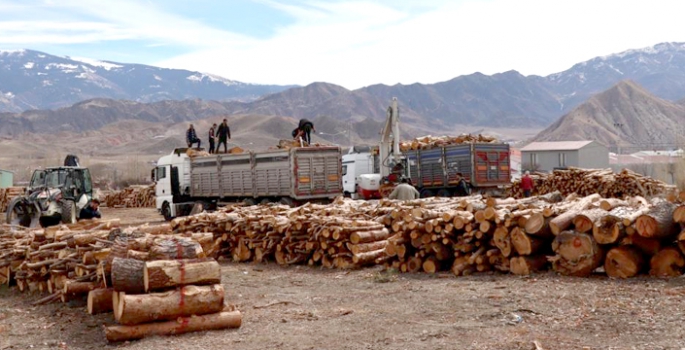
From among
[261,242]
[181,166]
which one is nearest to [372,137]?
[181,166]

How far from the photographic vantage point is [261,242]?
52.9ft

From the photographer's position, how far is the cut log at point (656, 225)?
10.8 metres

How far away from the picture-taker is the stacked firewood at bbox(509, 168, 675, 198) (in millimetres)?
29062

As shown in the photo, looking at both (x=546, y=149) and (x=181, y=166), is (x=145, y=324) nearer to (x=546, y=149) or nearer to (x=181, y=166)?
(x=181, y=166)

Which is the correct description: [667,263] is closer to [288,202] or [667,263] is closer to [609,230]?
[609,230]

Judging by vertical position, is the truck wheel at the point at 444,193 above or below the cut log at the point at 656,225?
below

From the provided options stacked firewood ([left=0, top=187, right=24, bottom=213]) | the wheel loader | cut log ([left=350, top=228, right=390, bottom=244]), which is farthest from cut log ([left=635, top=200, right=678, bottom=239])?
stacked firewood ([left=0, top=187, right=24, bottom=213])

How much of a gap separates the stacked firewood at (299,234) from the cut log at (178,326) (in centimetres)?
507

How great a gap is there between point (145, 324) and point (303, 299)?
9.36 feet

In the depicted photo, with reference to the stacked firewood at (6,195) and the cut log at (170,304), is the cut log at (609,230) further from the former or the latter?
the stacked firewood at (6,195)

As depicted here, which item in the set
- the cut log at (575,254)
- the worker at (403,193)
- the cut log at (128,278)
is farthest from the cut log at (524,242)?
the worker at (403,193)

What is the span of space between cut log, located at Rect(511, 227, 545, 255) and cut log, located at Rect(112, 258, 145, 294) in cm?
585

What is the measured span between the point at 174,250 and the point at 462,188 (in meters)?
19.4

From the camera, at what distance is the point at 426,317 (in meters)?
9.46
